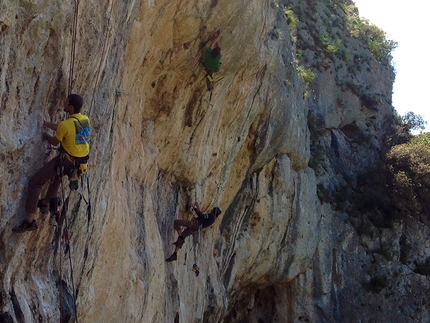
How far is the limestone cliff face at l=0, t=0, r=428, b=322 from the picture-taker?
828 cm

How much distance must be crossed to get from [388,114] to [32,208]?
2619cm

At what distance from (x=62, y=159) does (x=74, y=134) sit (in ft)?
1.24

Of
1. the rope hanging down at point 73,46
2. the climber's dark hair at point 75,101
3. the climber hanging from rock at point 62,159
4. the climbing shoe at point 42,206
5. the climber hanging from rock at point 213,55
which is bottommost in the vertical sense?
the climbing shoe at point 42,206

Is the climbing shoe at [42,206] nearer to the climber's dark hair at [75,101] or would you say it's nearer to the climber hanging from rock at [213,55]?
the climber's dark hair at [75,101]

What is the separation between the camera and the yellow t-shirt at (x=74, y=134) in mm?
8125

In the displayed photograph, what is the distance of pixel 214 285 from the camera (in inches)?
680

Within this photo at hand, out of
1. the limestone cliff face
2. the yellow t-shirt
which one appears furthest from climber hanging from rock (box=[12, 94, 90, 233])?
the limestone cliff face

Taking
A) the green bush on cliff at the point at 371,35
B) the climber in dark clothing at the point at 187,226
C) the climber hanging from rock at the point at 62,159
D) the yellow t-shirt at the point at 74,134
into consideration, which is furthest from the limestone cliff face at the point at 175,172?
the green bush on cliff at the point at 371,35

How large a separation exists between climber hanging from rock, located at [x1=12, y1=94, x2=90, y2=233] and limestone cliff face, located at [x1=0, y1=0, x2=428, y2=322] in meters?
0.18

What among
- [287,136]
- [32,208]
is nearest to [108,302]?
[32,208]

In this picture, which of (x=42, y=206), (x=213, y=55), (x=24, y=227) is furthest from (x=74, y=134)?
(x=213, y=55)

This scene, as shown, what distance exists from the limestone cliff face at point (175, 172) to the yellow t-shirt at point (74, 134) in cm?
46

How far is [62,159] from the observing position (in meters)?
8.19

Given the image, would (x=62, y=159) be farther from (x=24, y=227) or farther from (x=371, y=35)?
(x=371, y=35)
